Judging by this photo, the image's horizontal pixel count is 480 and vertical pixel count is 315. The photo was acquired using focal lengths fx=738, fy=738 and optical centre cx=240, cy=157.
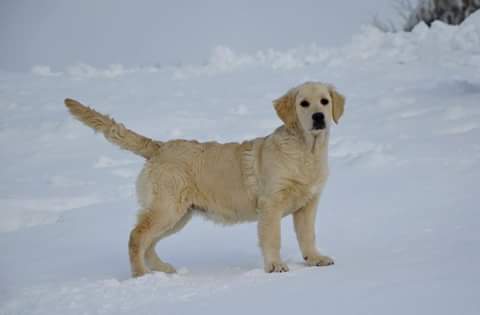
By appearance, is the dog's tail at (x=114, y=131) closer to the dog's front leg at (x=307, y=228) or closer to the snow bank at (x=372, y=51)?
the dog's front leg at (x=307, y=228)

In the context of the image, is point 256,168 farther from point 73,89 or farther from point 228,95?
point 73,89

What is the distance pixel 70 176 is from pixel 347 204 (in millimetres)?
4039

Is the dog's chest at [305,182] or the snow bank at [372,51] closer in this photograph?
the dog's chest at [305,182]

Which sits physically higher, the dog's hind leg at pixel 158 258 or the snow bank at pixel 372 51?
the snow bank at pixel 372 51

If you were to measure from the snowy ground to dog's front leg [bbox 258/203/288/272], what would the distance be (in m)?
0.14

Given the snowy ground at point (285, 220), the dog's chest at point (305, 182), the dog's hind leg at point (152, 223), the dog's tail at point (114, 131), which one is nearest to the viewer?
A: the snowy ground at point (285, 220)

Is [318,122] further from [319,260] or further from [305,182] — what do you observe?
[319,260]

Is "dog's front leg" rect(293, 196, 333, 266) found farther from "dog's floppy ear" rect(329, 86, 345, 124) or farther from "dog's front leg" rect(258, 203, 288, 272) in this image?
"dog's floppy ear" rect(329, 86, 345, 124)

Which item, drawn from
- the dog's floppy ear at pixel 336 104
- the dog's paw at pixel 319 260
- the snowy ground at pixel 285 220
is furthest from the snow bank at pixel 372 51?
the dog's paw at pixel 319 260

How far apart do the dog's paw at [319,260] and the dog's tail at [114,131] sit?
61.5 inches

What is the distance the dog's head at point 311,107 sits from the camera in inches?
225

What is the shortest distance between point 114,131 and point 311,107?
1647 millimetres

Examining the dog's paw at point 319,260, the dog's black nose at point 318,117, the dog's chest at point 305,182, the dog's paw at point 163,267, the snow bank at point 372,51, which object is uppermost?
the snow bank at point 372,51

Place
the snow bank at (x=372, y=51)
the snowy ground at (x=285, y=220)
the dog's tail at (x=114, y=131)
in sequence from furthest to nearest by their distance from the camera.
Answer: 1. the snow bank at (x=372, y=51)
2. the dog's tail at (x=114, y=131)
3. the snowy ground at (x=285, y=220)
